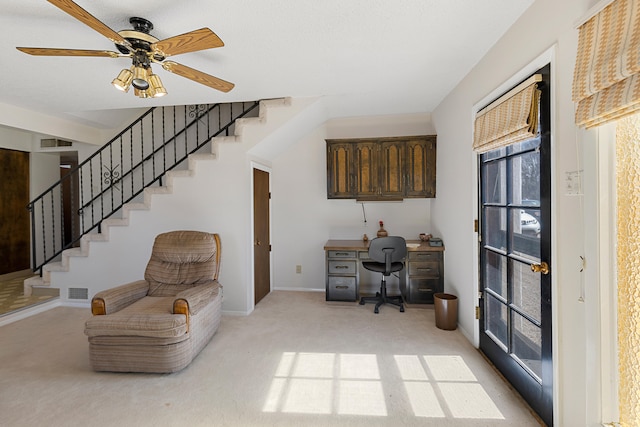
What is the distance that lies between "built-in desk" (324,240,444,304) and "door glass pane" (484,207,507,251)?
1276 mm

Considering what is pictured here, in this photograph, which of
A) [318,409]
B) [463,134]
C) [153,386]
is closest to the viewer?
[318,409]

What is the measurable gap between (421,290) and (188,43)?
12.3 feet

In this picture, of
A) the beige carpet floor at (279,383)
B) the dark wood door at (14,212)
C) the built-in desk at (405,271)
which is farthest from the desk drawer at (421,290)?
the dark wood door at (14,212)

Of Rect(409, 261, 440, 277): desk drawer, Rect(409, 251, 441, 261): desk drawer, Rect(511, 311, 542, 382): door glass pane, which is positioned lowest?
Rect(511, 311, 542, 382): door glass pane

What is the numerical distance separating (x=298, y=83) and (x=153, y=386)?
3.05 m

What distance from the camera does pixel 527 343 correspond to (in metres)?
2.12

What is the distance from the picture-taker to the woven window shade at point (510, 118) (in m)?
1.83

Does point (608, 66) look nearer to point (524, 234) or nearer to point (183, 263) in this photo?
point (524, 234)

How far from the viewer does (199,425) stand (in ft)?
6.31

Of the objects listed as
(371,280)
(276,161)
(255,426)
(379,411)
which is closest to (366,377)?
(379,411)

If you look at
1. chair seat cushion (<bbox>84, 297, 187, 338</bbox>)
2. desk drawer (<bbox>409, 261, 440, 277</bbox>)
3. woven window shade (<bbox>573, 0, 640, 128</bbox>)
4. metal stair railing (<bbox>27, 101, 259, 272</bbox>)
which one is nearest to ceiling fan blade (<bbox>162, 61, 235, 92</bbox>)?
chair seat cushion (<bbox>84, 297, 187, 338</bbox>)

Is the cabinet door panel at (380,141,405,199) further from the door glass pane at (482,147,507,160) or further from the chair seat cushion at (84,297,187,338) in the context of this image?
the chair seat cushion at (84,297,187,338)

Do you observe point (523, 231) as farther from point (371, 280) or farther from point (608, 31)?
point (371, 280)

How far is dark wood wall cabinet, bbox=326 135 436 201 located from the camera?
14.1 feet
